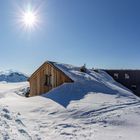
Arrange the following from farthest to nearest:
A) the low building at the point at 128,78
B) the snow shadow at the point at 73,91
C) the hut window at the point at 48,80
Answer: the low building at the point at 128,78
the hut window at the point at 48,80
the snow shadow at the point at 73,91

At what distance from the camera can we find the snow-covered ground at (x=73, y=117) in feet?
43.7

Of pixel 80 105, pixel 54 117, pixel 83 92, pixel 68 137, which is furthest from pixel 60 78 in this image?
pixel 68 137

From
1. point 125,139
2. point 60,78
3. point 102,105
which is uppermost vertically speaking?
point 60,78

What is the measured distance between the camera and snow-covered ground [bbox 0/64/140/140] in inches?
524

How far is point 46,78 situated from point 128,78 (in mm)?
18708

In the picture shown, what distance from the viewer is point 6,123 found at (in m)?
14.3

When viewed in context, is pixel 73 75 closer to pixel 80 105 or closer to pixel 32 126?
pixel 80 105

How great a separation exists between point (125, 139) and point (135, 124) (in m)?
2.81

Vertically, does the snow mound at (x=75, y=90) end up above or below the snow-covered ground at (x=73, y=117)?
above

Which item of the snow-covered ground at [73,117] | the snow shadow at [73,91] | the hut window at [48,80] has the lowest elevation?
the snow-covered ground at [73,117]

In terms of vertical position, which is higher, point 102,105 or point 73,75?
point 73,75

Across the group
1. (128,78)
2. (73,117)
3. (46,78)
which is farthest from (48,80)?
(128,78)

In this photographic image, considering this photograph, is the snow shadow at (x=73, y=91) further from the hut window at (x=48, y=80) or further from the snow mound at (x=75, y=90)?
the hut window at (x=48, y=80)

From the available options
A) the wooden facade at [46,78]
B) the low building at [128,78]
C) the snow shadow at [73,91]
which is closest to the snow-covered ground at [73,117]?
the snow shadow at [73,91]
